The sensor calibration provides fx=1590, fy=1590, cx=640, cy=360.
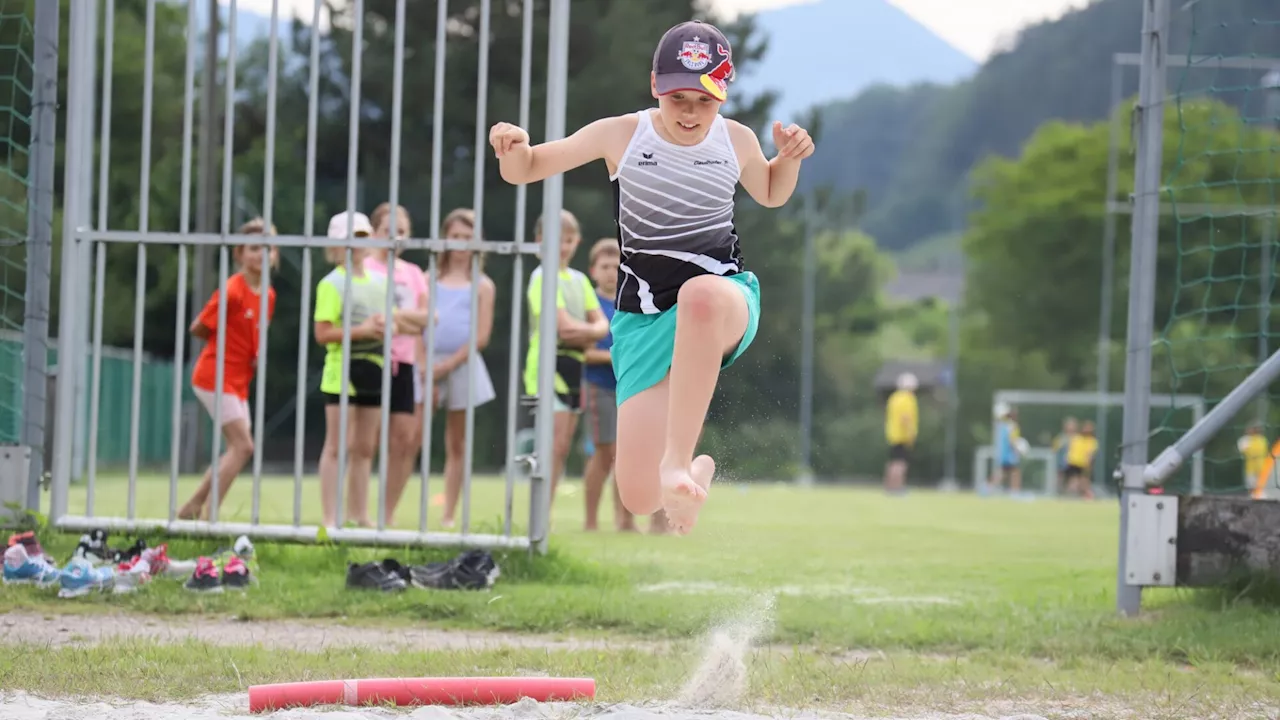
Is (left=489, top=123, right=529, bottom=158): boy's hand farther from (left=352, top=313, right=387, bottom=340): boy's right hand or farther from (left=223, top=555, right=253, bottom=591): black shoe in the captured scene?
(left=352, top=313, right=387, bottom=340): boy's right hand

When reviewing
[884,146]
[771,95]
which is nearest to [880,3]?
[884,146]

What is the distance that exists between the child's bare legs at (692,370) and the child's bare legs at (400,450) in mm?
4889

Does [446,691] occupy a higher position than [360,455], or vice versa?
[360,455]

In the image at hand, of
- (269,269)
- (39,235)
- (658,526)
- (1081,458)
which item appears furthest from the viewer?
(1081,458)

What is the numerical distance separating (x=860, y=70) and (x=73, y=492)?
129 meters

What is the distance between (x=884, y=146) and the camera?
113 m

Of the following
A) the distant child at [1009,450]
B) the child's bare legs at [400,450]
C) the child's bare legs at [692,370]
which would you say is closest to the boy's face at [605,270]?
the child's bare legs at [400,450]

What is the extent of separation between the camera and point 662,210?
555cm

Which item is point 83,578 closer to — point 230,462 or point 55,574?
point 55,574

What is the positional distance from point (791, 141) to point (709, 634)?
79.4 inches

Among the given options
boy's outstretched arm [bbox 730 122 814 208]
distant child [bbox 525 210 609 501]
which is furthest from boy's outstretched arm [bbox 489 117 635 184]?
distant child [bbox 525 210 609 501]

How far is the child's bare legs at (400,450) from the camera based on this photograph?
9.95 metres

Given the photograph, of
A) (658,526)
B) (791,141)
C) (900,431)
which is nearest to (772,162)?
(791,141)

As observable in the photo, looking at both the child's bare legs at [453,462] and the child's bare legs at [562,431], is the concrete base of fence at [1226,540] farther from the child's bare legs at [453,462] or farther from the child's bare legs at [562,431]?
the child's bare legs at [453,462]
